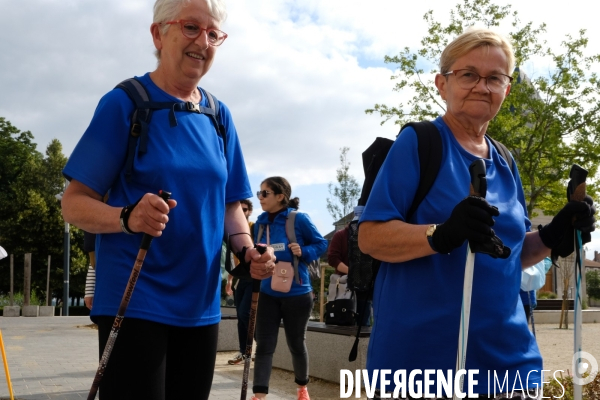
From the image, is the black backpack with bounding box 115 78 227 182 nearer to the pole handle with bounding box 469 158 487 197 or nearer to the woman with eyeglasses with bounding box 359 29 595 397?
the woman with eyeglasses with bounding box 359 29 595 397

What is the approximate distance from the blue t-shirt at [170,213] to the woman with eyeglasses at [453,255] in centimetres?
58

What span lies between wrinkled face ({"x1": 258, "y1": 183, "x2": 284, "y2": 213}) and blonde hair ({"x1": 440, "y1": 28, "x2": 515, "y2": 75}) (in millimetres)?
4451

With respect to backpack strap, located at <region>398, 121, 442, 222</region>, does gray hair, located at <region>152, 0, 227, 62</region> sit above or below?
above

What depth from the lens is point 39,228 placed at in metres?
48.2

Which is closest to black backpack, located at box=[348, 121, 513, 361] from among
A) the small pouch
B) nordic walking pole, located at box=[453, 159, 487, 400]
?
nordic walking pole, located at box=[453, 159, 487, 400]

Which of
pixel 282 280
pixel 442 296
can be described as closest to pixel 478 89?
pixel 442 296

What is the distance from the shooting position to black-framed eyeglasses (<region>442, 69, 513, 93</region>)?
254cm

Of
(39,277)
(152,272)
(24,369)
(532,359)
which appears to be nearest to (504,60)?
(532,359)

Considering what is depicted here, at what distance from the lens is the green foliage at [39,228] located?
47656 millimetres

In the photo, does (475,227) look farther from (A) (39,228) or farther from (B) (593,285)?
(B) (593,285)

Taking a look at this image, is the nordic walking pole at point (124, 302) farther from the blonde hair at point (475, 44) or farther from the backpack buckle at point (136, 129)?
the blonde hair at point (475, 44)

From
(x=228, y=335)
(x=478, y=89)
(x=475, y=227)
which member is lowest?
(x=228, y=335)

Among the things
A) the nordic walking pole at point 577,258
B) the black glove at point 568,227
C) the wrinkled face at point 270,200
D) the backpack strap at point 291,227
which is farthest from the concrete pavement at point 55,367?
the nordic walking pole at point 577,258

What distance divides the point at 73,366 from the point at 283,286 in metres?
4.53
